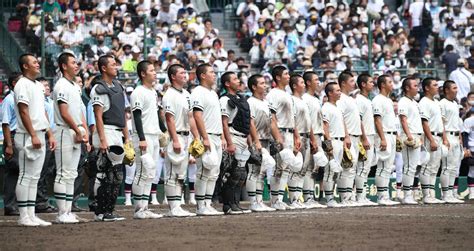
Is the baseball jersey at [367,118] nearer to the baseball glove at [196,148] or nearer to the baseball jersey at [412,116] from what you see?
the baseball jersey at [412,116]

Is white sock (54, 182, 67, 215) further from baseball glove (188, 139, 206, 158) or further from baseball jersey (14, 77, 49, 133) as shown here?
baseball glove (188, 139, 206, 158)

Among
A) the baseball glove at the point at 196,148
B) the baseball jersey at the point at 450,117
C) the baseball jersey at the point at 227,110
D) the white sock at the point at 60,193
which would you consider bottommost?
the white sock at the point at 60,193

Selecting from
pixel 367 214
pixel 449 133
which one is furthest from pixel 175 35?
pixel 367 214

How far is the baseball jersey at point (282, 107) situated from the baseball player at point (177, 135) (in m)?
1.98

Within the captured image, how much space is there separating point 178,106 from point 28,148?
3009 mm

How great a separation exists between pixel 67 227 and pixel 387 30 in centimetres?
1915

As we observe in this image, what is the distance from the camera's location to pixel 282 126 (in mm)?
20484

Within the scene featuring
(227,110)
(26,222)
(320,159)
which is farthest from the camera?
(320,159)

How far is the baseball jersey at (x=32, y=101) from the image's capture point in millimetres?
16234

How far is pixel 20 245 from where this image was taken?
13.7 m

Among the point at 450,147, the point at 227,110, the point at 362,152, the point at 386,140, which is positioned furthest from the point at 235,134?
the point at 450,147

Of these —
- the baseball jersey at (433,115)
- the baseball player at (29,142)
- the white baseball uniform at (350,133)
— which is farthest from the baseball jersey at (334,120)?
the baseball player at (29,142)

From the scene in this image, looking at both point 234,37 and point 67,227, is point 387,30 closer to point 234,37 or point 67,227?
point 234,37

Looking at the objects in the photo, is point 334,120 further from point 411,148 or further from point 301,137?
point 411,148
